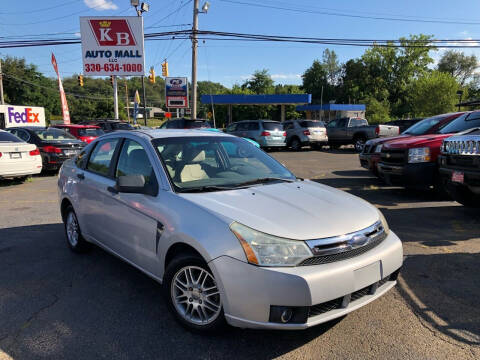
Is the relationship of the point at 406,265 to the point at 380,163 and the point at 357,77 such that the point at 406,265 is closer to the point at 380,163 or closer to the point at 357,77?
the point at 380,163

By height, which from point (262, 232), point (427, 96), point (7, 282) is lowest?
point (7, 282)

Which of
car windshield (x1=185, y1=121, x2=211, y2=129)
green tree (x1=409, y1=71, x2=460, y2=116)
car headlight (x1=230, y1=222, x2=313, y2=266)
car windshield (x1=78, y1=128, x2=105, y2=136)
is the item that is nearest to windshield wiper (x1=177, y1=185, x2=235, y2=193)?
car headlight (x1=230, y1=222, x2=313, y2=266)

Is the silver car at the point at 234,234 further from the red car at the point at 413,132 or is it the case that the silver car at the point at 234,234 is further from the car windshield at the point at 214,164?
the red car at the point at 413,132

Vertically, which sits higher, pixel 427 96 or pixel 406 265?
pixel 427 96

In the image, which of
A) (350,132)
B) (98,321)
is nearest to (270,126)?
(350,132)

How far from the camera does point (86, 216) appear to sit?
4176mm

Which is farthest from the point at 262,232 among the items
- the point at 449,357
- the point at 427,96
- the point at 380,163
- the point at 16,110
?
the point at 427,96

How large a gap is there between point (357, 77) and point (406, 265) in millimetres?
80909

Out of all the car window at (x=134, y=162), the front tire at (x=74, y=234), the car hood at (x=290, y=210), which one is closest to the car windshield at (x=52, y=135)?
the front tire at (x=74, y=234)

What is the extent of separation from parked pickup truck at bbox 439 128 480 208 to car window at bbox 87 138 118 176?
184 inches

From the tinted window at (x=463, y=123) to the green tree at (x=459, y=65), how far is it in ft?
295

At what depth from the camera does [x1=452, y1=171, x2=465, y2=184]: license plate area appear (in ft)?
16.7

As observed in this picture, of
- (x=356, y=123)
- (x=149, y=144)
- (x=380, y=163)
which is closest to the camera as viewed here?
(x=149, y=144)

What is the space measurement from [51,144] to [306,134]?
43.6 ft
